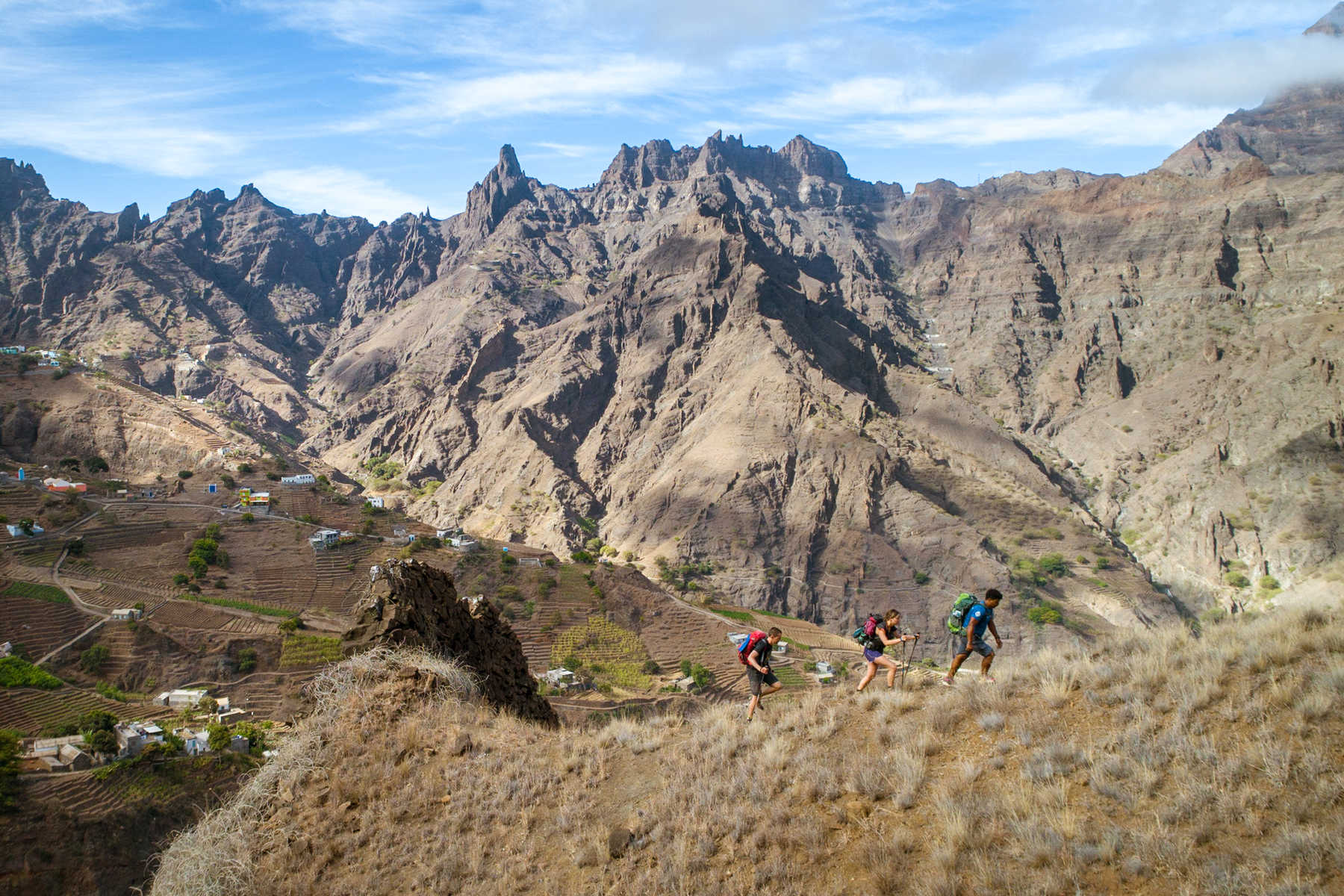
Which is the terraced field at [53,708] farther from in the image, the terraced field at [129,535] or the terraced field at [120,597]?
the terraced field at [129,535]

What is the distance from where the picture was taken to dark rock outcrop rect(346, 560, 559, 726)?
44.0ft

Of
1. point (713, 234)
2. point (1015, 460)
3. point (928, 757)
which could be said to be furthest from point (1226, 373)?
point (928, 757)

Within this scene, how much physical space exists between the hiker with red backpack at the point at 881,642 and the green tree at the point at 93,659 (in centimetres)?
4551

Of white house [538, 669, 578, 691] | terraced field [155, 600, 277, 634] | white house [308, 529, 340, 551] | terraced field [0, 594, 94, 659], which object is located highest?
white house [308, 529, 340, 551]

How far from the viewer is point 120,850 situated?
2592 centimetres

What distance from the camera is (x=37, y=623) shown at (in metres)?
43.4

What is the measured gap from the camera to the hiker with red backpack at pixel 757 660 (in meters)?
12.2

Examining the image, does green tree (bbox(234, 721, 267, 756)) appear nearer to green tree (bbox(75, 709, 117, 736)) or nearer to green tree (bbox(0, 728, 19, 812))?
A: green tree (bbox(75, 709, 117, 736))

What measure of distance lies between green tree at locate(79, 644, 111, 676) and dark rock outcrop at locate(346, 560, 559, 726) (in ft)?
118

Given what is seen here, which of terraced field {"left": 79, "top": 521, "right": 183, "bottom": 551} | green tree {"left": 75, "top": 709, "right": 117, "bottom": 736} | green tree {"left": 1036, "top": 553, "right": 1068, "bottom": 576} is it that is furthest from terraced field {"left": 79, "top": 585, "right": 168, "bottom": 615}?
green tree {"left": 1036, "top": 553, "right": 1068, "bottom": 576}

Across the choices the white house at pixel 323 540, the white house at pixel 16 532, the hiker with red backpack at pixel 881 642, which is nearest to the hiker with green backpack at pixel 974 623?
the hiker with red backpack at pixel 881 642

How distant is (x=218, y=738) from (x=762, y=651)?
103 feet

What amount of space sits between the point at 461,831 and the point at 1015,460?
96207 mm

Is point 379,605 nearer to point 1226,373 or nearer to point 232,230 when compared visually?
point 1226,373
